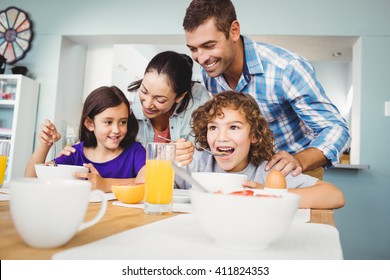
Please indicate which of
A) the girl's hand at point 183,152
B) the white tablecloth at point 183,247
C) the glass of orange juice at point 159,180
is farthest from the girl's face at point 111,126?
the white tablecloth at point 183,247

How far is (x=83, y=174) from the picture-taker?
2.65ft

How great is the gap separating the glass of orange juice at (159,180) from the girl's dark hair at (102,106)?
81cm

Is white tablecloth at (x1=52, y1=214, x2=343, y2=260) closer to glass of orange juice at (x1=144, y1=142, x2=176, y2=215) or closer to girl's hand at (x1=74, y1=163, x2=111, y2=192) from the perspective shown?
glass of orange juice at (x1=144, y1=142, x2=176, y2=215)

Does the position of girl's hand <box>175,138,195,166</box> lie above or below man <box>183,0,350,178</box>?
below

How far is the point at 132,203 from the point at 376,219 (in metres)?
2.48

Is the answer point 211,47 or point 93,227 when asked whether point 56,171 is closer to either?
point 93,227

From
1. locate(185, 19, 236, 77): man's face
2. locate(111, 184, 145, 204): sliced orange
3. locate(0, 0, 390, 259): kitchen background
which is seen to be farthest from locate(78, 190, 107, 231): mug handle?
locate(0, 0, 390, 259): kitchen background

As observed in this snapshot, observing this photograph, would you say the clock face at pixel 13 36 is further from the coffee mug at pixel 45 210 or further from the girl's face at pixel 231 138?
the coffee mug at pixel 45 210

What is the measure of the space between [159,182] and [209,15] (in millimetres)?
979

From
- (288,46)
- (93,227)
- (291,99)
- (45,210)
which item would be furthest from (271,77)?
(288,46)

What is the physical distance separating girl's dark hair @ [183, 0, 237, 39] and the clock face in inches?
92.6

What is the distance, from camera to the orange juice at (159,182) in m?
0.68

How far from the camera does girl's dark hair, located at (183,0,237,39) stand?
4.70 feet
